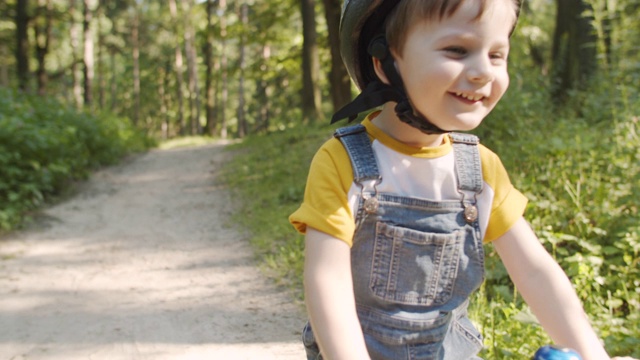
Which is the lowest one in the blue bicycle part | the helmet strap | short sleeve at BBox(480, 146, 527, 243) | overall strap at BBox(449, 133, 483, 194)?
the blue bicycle part

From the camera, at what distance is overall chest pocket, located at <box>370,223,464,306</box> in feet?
5.37

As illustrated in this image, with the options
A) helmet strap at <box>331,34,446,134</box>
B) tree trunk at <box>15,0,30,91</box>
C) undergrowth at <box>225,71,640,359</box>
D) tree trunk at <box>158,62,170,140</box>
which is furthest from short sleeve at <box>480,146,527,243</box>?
tree trunk at <box>158,62,170,140</box>

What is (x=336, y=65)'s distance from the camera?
11461mm

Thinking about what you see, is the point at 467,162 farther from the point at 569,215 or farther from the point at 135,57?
the point at 135,57

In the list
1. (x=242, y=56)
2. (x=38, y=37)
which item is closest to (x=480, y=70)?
(x=38, y=37)

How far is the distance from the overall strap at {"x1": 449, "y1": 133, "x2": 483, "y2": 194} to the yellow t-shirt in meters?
0.02

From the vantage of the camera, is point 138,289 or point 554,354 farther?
point 138,289

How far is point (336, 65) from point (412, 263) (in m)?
10.1

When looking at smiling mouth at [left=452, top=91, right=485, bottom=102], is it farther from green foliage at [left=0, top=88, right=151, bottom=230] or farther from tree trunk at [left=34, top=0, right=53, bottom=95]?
tree trunk at [left=34, top=0, right=53, bottom=95]

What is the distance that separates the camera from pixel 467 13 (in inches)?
59.0

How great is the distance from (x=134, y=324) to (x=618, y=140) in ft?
11.8

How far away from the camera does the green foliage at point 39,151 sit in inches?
267

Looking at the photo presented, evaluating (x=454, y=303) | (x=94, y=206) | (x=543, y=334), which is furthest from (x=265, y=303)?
(x=94, y=206)

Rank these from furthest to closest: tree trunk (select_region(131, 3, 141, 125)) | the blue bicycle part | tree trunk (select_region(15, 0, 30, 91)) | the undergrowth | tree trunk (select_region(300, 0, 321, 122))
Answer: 1. tree trunk (select_region(131, 3, 141, 125))
2. tree trunk (select_region(15, 0, 30, 91))
3. tree trunk (select_region(300, 0, 321, 122))
4. the undergrowth
5. the blue bicycle part
